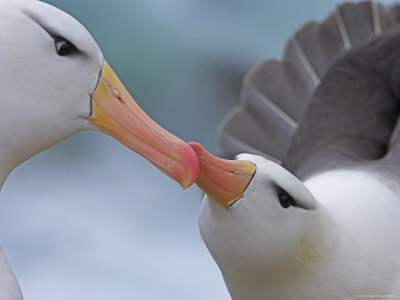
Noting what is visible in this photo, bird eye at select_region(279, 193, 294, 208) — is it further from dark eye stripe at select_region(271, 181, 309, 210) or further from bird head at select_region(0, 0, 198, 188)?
bird head at select_region(0, 0, 198, 188)

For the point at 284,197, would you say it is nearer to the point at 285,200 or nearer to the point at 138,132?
the point at 285,200

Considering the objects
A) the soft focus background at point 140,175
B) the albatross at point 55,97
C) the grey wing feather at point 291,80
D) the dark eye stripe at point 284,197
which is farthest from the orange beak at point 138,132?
the soft focus background at point 140,175

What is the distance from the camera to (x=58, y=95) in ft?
4.90

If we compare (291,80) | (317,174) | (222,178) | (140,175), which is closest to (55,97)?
(222,178)

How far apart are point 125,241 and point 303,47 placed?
129cm

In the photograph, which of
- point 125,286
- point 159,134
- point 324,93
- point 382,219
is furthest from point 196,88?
point 159,134

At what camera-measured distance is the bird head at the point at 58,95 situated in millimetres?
1451

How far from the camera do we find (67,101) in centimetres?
151

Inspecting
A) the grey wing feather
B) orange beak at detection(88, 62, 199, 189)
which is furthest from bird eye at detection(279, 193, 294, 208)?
the grey wing feather

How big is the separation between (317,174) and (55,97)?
106 cm

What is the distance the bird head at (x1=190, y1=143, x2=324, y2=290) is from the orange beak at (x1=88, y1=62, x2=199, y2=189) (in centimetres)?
9

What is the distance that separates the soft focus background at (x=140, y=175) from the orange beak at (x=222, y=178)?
5.40 feet

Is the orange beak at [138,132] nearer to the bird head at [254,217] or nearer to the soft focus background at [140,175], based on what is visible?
the bird head at [254,217]

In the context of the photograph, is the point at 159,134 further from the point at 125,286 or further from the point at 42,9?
the point at 125,286
